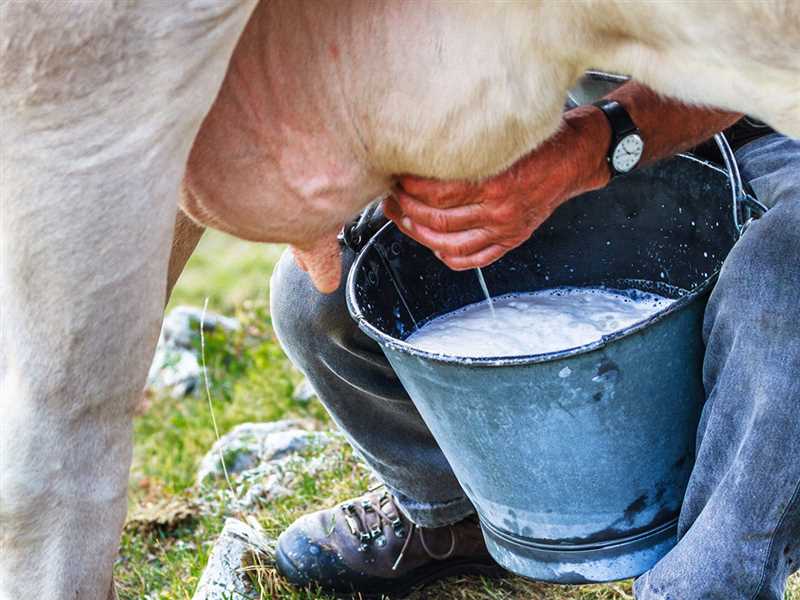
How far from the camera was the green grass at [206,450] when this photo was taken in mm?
2383

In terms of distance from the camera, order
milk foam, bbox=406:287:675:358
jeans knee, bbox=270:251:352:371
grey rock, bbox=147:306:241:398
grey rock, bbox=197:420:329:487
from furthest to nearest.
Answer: grey rock, bbox=147:306:241:398
grey rock, bbox=197:420:329:487
jeans knee, bbox=270:251:352:371
milk foam, bbox=406:287:675:358

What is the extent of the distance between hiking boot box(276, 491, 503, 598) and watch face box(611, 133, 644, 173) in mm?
914

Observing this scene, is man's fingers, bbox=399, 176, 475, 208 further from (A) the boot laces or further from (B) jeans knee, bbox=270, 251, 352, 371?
(A) the boot laces

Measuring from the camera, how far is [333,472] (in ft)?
9.23

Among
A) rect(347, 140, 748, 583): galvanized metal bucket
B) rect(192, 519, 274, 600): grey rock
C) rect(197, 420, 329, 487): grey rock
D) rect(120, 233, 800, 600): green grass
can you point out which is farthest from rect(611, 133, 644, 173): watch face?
rect(197, 420, 329, 487): grey rock

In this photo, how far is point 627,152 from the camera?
5.75 feet

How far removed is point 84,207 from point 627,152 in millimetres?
782

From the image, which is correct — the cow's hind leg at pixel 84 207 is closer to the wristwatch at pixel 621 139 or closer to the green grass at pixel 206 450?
the wristwatch at pixel 621 139

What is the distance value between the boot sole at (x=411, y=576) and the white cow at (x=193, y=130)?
92cm

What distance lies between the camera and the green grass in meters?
2.38

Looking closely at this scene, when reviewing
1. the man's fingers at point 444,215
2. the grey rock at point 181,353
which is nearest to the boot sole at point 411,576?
the man's fingers at point 444,215

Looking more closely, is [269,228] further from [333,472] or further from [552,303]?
[333,472]

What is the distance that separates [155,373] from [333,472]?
1.32 meters

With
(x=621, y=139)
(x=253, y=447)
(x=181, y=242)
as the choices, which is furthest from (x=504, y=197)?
(x=253, y=447)
